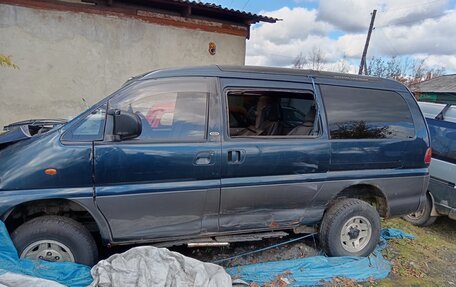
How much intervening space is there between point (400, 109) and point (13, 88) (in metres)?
7.13

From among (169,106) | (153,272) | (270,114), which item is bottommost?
(153,272)

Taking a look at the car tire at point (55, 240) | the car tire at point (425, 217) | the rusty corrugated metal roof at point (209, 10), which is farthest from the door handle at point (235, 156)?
the rusty corrugated metal roof at point (209, 10)

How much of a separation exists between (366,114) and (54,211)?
137 inches

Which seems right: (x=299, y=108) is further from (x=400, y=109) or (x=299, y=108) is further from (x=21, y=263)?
(x=21, y=263)

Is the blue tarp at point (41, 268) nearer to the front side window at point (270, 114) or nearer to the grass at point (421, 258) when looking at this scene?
the front side window at point (270, 114)

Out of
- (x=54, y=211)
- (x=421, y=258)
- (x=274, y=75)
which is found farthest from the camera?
(x=421, y=258)

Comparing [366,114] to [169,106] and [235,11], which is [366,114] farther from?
[235,11]

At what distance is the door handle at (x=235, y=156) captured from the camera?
3.24m

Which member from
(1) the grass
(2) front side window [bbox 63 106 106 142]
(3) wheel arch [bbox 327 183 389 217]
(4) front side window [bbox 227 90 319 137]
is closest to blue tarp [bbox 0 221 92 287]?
(2) front side window [bbox 63 106 106 142]

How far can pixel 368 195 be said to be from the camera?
4125mm

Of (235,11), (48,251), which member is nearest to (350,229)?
(48,251)

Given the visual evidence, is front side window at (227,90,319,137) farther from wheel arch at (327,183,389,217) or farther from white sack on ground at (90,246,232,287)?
white sack on ground at (90,246,232,287)

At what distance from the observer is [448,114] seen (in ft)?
19.6

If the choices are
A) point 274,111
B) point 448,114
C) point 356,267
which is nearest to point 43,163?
point 274,111
